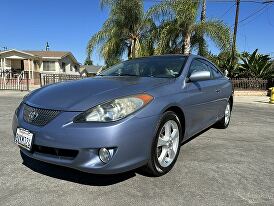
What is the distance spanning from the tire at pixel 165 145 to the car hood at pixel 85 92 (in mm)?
432

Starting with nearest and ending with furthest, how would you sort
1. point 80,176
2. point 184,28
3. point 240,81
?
point 80,176, point 184,28, point 240,81

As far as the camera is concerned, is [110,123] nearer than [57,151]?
Yes

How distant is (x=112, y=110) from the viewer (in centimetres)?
313

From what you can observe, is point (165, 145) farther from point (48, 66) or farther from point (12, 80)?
point (48, 66)

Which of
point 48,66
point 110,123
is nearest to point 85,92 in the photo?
point 110,123

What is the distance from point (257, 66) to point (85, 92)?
21.8 metres

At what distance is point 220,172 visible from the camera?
3.91 m

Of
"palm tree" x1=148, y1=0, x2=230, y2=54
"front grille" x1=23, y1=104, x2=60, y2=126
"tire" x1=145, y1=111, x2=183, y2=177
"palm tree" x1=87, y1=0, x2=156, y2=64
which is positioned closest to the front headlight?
"front grille" x1=23, y1=104, x2=60, y2=126

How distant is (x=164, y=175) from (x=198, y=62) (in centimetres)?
214

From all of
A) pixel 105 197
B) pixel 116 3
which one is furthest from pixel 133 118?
pixel 116 3

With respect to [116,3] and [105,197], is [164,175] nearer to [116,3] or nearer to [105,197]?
[105,197]

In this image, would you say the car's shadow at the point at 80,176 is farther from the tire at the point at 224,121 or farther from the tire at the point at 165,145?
the tire at the point at 224,121

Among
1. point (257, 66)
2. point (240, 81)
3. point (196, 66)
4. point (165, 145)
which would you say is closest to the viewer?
point (165, 145)

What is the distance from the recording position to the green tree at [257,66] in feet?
75.9
